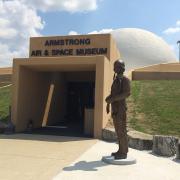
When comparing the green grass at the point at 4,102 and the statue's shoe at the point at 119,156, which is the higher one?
the green grass at the point at 4,102

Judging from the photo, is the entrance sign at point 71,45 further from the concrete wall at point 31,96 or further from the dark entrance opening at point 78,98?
the dark entrance opening at point 78,98

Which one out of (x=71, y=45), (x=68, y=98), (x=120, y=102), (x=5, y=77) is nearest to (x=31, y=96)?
(x=71, y=45)

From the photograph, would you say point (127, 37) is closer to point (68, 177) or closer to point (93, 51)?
point (93, 51)

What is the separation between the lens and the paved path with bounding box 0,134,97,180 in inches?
337

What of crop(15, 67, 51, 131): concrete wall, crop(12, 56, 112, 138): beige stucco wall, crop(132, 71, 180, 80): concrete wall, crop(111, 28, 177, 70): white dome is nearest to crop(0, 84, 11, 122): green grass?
crop(15, 67, 51, 131): concrete wall

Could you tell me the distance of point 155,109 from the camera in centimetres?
1998

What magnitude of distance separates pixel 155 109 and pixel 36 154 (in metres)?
10.2

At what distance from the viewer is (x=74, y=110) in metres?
26.3

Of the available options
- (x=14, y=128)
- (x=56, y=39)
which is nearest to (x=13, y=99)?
(x=14, y=128)

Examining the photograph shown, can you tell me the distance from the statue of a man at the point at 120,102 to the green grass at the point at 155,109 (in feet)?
20.5

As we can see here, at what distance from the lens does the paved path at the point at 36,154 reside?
28.1ft

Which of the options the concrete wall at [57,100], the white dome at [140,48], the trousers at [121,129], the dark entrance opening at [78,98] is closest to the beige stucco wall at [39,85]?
the concrete wall at [57,100]

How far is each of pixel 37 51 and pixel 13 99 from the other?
470 cm

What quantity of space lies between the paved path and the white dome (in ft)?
110
